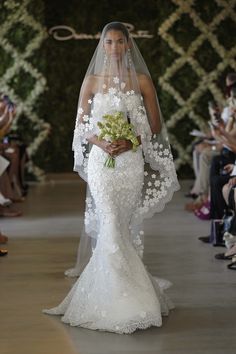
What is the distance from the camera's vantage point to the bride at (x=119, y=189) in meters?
5.62

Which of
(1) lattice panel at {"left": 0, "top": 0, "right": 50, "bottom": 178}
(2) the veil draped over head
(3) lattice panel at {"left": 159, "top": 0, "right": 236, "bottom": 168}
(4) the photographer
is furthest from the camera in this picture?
(3) lattice panel at {"left": 159, "top": 0, "right": 236, "bottom": 168}

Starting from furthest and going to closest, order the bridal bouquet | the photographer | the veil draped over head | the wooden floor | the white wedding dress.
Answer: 1. the photographer
2. the veil draped over head
3. the bridal bouquet
4. the white wedding dress
5. the wooden floor

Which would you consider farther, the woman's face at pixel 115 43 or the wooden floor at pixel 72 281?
the woman's face at pixel 115 43

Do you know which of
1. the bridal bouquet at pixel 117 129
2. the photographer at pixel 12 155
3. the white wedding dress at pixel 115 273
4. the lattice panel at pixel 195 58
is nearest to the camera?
the white wedding dress at pixel 115 273

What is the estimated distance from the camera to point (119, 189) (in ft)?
19.6

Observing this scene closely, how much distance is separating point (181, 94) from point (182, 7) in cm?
142

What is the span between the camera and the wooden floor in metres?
5.22

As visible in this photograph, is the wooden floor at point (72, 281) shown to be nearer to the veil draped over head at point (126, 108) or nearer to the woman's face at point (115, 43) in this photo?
the veil draped over head at point (126, 108)

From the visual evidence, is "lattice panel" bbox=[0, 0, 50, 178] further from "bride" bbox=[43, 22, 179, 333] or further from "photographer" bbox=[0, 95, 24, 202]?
"bride" bbox=[43, 22, 179, 333]

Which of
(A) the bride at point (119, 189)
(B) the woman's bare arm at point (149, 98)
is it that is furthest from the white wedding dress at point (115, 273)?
(B) the woman's bare arm at point (149, 98)

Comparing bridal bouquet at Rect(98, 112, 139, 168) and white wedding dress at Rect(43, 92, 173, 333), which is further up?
bridal bouquet at Rect(98, 112, 139, 168)

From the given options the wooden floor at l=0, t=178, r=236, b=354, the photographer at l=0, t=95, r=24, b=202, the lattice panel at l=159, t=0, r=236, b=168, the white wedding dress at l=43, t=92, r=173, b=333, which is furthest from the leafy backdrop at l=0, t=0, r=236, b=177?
the white wedding dress at l=43, t=92, r=173, b=333

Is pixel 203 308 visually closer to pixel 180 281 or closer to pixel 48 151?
pixel 180 281

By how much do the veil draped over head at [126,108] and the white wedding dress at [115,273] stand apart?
0.32 feet
